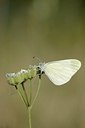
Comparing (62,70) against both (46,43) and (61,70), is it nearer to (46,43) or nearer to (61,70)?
(61,70)

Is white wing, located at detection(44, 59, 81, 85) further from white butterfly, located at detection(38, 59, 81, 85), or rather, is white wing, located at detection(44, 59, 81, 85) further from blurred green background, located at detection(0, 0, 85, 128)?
blurred green background, located at detection(0, 0, 85, 128)

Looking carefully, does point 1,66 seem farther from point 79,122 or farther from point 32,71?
point 32,71

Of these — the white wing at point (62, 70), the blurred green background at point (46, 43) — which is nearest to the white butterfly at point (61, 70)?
the white wing at point (62, 70)

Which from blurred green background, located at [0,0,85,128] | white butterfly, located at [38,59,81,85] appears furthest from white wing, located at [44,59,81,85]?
blurred green background, located at [0,0,85,128]

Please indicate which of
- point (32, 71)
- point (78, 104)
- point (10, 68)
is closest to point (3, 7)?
point (10, 68)

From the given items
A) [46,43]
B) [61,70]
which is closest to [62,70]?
[61,70]
